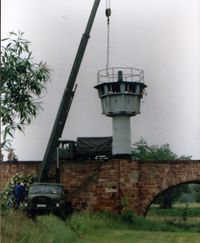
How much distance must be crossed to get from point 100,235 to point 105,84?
40.0ft

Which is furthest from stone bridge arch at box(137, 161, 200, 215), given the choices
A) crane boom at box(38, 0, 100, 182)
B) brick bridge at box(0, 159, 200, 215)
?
crane boom at box(38, 0, 100, 182)

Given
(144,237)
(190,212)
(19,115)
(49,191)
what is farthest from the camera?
(190,212)

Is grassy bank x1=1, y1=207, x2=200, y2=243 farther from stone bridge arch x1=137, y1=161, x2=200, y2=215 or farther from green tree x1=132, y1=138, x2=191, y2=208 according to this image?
green tree x1=132, y1=138, x2=191, y2=208

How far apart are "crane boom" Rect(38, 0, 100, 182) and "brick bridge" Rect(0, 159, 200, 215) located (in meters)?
1.89

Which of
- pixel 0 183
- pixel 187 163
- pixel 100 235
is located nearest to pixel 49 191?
pixel 100 235

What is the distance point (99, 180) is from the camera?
2462cm

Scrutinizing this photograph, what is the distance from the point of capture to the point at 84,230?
1761 cm

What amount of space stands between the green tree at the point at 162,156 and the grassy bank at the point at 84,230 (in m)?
34.9

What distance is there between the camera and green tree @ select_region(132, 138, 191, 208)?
5821 cm

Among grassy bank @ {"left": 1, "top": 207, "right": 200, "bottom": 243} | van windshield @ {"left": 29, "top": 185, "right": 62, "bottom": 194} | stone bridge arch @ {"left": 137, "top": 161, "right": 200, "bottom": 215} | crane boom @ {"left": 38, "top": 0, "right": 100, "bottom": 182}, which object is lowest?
grassy bank @ {"left": 1, "top": 207, "right": 200, "bottom": 243}

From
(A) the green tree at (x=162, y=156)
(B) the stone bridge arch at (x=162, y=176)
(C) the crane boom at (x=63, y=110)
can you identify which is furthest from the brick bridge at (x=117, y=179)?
(A) the green tree at (x=162, y=156)

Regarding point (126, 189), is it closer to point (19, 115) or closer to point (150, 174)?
point (150, 174)

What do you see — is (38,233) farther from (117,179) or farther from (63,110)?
(117,179)

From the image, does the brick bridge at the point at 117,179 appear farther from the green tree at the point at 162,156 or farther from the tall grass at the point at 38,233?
the green tree at the point at 162,156
